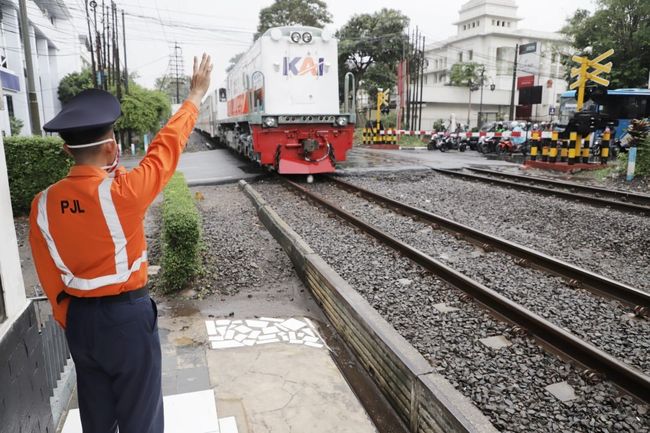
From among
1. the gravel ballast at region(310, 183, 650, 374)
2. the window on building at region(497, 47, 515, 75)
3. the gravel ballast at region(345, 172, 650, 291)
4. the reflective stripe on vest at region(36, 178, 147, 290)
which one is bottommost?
the gravel ballast at region(310, 183, 650, 374)

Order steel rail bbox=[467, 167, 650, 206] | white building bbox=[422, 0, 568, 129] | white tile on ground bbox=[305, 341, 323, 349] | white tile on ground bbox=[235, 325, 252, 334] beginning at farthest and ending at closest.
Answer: white building bbox=[422, 0, 568, 129], steel rail bbox=[467, 167, 650, 206], white tile on ground bbox=[235, 325, 252, 334], white tile on ground bbox=[305, 341, 323, 349]

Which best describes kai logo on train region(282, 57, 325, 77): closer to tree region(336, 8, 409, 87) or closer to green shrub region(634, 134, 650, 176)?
green shrub region(634, 134, 650, 176)

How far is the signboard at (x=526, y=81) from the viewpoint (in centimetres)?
4912

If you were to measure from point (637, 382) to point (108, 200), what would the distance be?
10.4ft

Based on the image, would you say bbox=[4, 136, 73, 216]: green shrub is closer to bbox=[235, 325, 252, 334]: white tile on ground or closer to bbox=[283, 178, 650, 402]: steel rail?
bbox=[235, 325, 252, 334]: white tile on ground

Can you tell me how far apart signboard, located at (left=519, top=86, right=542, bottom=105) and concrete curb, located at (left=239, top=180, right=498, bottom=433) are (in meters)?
43.9

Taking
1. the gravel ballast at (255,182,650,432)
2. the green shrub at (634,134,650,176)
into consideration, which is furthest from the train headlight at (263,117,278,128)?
the green shrub at (634,134,650,176)

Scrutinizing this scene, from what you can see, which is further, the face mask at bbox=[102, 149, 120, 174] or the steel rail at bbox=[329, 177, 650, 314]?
the steel rail at bbox=[329, 177, 650, 314]

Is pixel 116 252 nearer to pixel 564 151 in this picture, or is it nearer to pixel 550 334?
pixel 550 334

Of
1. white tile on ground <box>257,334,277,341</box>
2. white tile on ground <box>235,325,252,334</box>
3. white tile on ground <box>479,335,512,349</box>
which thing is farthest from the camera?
white tile on ground <box>235,325,252,334</box>

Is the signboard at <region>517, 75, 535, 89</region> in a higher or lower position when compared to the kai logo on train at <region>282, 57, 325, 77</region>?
higher

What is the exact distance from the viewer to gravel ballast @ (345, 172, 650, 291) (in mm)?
5707

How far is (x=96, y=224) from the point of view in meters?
1.74

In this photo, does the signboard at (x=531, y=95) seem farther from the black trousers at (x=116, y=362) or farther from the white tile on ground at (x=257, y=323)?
the black trousers at (x=116, y=362)
